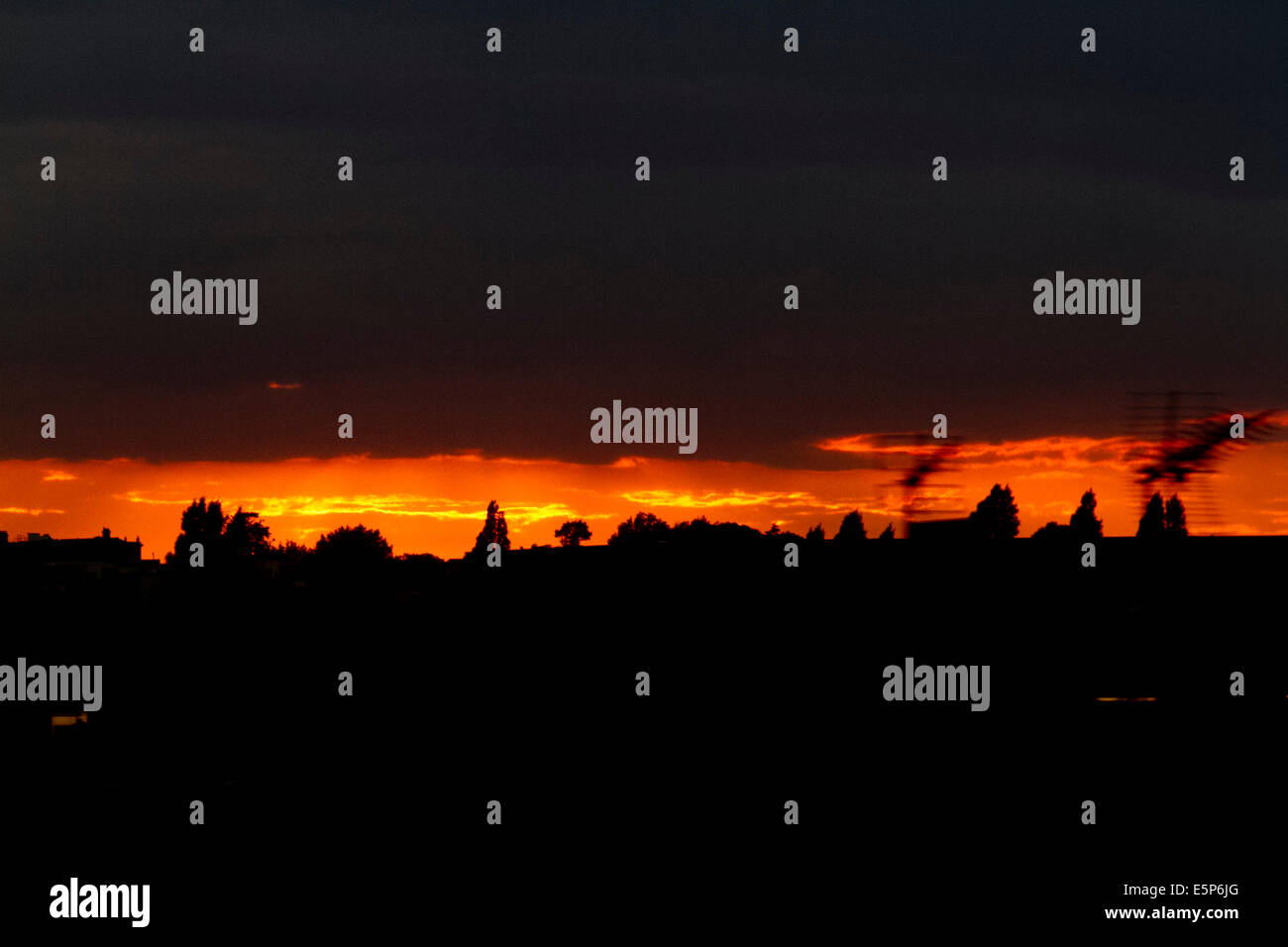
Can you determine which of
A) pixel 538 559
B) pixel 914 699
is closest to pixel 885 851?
pixel 914 699

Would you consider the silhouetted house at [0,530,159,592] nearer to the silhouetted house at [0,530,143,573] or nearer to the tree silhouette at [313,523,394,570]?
the silhouetted house at [0,530,143,573]

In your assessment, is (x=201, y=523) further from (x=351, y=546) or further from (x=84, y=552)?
(x=351, y=546)

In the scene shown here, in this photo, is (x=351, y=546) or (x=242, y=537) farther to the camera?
(x=351, y=546)

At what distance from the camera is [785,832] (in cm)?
2525

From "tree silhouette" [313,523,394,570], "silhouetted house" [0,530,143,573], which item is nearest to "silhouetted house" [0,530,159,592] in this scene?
"silhouetted house" [0,530,143,573]

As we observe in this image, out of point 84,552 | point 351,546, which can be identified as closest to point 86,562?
point 84,552

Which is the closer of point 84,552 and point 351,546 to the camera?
point 84,552

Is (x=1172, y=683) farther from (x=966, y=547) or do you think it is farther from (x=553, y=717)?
(x=553, y=717)

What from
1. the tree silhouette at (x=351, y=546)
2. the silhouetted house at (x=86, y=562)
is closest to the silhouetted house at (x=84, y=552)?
the silhouetted house at (x=86, y=562)

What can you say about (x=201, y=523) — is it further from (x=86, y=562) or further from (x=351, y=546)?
(x=351, y=546)

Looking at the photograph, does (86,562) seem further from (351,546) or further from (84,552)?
(351,546)

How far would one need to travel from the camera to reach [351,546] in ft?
459

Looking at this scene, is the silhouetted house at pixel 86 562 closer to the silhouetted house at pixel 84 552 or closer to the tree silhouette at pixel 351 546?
the silhouetted house at pixel 84 552
